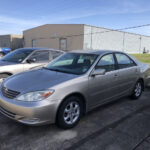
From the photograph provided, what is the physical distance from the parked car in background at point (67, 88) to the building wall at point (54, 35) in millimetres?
23467

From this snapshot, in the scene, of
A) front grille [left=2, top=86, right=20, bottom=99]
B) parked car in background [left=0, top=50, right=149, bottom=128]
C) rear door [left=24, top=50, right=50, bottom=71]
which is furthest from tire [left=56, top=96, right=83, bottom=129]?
rear door [left=24, top=50, right=50, bottom=71]

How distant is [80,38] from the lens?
89.1 ft

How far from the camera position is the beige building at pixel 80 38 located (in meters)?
27.3

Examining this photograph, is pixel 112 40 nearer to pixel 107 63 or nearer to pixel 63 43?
pixel 63 43

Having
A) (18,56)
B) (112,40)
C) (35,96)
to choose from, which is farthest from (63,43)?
(35,96)

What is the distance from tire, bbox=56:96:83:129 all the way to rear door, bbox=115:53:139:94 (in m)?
1.45

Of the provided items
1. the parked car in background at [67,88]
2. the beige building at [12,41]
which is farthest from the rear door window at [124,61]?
the beige building at [12,41]

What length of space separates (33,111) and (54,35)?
102 ft

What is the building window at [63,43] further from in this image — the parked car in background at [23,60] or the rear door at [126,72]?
the rear door at [126,72]

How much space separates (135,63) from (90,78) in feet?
7.02

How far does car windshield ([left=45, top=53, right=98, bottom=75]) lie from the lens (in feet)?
11.0

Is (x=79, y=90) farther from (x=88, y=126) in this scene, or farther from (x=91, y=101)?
(x=88, y=126)

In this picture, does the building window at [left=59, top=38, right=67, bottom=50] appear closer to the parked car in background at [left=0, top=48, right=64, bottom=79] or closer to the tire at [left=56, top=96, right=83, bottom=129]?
the parked car in background at [left=0, top=48, right=64, bottom=79]

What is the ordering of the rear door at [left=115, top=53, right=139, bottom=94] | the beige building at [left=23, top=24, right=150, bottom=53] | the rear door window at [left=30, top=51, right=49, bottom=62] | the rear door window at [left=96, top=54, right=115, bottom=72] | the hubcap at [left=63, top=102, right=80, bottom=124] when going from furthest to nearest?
1. the beige building at [left=23, top=24, right=150, bottom=53]
2. the rear door window at [left=30, top=51, right=49, bottom=62]
3. the rear door at [left=115, top=53, right=139, bottom=94]
4. the rear door window at [left=96, top=54, right=115, bottom=72]
5. the hubcap at [left=63, top=102, right=80, bottom=124]
